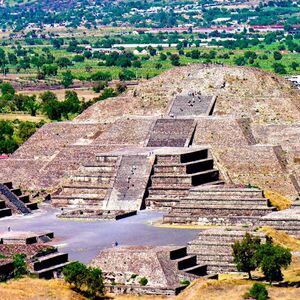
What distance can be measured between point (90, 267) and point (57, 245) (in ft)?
32.6

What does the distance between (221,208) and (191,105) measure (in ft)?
62.6

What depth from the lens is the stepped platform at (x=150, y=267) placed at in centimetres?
6781

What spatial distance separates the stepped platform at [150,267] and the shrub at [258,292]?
3620mm

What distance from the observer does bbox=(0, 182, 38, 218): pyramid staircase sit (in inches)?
3494

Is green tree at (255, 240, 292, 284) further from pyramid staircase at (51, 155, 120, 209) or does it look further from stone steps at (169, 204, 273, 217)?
pyramid staircase at (51, 155, 120, 209)

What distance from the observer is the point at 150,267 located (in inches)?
2714

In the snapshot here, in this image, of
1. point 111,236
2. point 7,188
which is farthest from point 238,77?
point 111,236

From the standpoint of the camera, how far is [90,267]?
67438mm

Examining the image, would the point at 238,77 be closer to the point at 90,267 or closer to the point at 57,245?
the point at 57,245

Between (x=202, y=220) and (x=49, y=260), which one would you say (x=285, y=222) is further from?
(x=49, y=260)

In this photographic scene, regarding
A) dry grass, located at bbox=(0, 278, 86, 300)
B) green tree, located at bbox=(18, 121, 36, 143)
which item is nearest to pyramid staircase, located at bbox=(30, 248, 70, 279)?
dry grass, located at bbox=(0, 278, 86, 300)

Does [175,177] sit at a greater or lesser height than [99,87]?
greater

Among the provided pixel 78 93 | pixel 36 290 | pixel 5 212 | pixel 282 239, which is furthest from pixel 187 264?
pixel 78 93

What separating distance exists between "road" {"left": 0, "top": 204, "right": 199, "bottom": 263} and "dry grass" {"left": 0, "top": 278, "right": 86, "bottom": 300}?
6.18 meters
